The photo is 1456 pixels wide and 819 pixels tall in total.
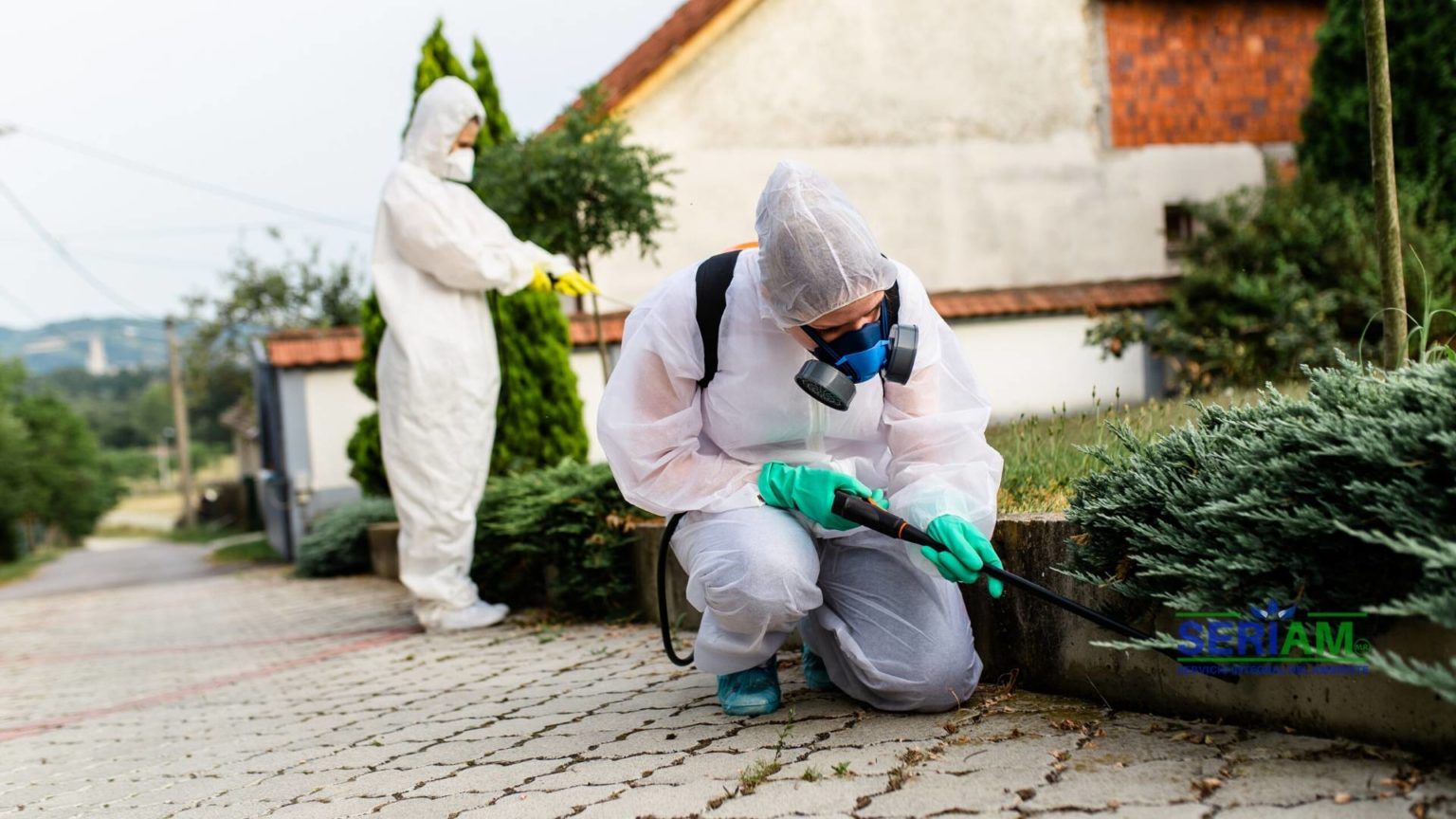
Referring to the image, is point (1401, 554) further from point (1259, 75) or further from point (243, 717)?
point (1259, 75)

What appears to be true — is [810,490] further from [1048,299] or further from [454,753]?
[1048,299]

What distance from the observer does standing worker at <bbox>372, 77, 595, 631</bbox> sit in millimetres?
5480

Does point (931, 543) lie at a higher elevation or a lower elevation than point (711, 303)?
lower

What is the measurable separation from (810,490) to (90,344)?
453ft

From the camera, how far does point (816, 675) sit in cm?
346

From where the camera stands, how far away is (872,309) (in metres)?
2.83

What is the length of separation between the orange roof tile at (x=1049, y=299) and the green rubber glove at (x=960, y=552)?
10056 mm

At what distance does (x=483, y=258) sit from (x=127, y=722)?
2.32m

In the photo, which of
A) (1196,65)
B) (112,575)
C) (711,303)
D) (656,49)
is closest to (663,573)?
(711,303)

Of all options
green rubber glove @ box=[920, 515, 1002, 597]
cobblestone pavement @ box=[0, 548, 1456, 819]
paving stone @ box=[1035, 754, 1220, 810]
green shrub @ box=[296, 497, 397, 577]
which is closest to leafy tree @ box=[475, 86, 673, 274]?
cobblestone pavement @ box=[0, 548, 1456, 819]

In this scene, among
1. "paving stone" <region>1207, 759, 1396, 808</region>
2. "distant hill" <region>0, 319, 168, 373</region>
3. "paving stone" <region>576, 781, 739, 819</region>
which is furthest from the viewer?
"distant hill" <region>0, 319, 168, 373</region>

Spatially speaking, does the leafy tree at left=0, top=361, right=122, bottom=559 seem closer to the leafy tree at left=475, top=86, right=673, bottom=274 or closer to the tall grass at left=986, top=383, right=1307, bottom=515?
the leafy tree at left=475, top=86, right=673, bottom=274

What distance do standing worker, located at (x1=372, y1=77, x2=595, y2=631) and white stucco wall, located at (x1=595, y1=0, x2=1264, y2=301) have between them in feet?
21.9

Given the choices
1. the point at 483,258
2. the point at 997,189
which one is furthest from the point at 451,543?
the point at 997,189
